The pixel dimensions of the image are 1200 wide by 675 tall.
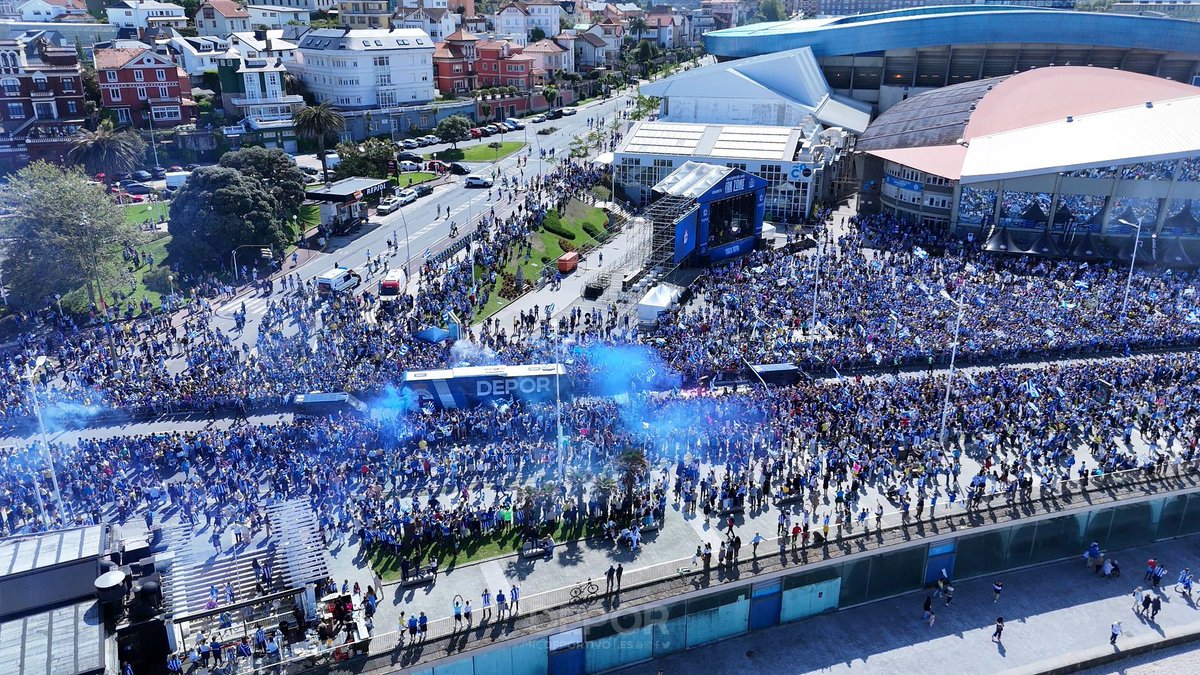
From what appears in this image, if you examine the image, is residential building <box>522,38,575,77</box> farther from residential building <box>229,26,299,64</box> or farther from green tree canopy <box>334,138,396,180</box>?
green tree canopy <box>334,138,396,180</box>

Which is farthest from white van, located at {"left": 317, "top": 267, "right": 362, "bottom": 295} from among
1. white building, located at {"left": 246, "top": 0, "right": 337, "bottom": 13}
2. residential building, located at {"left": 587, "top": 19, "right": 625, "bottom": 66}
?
residential building, located at {"left": 587, "top": 19, "right": 625, "bottom": 66}

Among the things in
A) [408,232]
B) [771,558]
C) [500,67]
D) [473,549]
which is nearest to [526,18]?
[500,67]

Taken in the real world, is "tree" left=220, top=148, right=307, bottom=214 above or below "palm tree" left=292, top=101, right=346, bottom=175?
below

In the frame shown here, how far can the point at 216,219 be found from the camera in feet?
149

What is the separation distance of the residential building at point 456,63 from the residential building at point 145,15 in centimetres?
2926

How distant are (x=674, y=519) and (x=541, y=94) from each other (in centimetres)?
7960

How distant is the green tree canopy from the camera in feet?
199

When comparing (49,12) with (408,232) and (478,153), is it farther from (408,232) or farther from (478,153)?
(408,232)

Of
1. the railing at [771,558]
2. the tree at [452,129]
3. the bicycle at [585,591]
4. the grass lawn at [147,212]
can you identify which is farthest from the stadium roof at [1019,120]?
the grass lawn at [147,212]

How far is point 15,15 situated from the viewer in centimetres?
9269

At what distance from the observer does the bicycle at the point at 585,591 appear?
20.6 metres

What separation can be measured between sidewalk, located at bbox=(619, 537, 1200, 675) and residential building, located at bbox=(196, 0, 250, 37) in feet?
293

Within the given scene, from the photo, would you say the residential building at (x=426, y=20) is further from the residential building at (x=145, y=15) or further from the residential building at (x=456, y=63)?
the residential building at (x=145, y=15)

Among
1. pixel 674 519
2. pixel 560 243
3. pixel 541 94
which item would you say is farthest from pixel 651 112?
pixel 674 519
